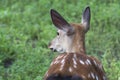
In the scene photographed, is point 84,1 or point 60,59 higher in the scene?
point 84,1

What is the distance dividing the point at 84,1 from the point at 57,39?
336 cm

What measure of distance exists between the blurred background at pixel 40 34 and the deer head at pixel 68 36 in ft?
1.84

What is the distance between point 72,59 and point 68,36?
142 cm

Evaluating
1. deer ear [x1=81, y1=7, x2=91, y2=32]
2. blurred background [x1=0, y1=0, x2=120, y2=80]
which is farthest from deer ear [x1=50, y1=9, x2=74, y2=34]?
blurred background [x1=0, y1=0, x2=120, y2=80]

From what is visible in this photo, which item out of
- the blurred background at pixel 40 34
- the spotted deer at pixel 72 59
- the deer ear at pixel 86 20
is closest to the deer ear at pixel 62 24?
the spotted deer at pixel 72 59

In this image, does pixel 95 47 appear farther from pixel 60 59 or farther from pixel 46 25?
pixel 60 59

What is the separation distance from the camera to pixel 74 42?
7145mm

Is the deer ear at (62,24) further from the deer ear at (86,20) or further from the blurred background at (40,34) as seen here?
the blurred background at (40,34)

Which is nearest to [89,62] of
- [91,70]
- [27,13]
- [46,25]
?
[91,70]

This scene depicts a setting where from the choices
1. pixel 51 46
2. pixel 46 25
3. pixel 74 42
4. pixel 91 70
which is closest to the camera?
pixel 91 70

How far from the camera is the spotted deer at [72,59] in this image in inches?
220

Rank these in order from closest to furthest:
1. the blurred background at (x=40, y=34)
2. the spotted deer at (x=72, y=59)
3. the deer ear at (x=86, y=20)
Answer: the spotted deer at (x=72, y=59) → the deer ear at (x=86, y=20) → the blurred background at (x=40, y=34)

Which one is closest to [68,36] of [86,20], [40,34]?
[86,20]

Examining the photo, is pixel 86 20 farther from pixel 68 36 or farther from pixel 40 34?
pixel 40 34
